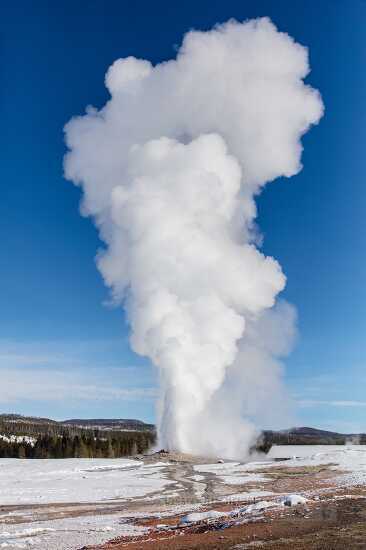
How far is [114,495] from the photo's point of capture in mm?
45281

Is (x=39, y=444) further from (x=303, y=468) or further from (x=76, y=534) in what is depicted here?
(x=76, y=534)

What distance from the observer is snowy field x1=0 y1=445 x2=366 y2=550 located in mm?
27625

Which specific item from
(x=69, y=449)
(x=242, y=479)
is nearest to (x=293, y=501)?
(x=242, y=479)

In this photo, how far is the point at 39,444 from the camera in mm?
115625

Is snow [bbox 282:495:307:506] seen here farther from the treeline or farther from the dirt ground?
the treeline

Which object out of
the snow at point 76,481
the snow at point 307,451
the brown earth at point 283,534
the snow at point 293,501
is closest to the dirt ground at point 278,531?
the brown earth at point 283,534

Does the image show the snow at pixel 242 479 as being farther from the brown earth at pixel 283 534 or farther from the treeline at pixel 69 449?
the treeline at pixel 69 449

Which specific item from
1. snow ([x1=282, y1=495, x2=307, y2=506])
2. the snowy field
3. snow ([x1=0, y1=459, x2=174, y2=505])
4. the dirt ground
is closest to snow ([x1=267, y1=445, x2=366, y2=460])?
the snowy field

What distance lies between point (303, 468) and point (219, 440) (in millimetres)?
41884

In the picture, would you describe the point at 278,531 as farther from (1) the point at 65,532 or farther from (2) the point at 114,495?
(2) the point at 114,495

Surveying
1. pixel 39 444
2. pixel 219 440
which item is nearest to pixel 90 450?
pixel 39 444

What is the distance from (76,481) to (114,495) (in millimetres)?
14168

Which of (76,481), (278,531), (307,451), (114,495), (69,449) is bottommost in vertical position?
(307,451)

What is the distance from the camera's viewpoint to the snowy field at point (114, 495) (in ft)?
90.6
